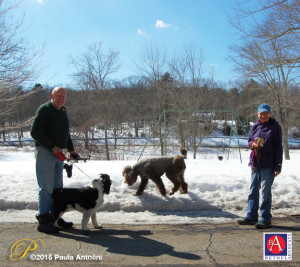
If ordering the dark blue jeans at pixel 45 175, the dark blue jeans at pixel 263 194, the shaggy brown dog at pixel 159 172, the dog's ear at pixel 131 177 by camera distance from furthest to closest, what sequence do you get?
the dog's ear at pixel 131 177 → the shaggy brown dog at pixel 159 172 → the dark blue jeans at pixel 263 194 → the dark blue jeans at pixel 45 175

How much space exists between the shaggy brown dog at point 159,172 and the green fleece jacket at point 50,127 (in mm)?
1741

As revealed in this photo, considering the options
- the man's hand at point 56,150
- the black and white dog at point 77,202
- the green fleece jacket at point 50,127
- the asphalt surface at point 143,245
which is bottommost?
the asphalt surface at point 143,245

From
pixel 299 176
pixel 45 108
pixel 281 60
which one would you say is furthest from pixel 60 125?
pixel 281 60

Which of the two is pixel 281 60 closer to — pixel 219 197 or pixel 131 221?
pixel 219 197

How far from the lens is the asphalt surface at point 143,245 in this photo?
315cm

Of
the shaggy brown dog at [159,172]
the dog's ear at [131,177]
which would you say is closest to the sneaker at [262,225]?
the shaggy brown dog at [159,172]

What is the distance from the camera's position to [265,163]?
4.36m

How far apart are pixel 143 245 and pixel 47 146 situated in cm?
194

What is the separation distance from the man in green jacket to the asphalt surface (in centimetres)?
30

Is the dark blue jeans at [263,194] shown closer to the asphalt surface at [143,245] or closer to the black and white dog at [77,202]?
the asphalt surface at [143,245]

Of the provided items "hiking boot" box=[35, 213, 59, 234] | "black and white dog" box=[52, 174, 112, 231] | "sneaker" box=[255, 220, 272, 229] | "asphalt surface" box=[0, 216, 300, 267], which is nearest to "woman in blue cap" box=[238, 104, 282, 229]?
"sneaker" box=[255, 220, 272, 229]

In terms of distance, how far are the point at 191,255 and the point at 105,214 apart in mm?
2112

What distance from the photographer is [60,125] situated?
4.21 meters

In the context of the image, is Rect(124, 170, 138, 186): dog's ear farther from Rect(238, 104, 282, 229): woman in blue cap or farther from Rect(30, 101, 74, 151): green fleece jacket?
Rect(238, 104, 282, 229): woman in blue cap
